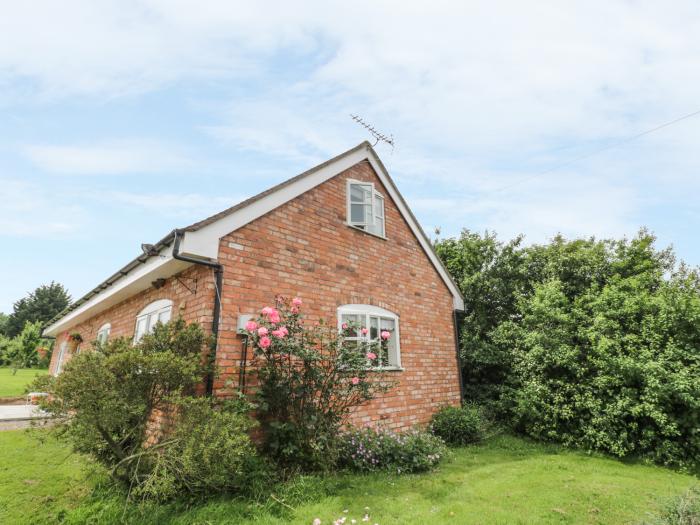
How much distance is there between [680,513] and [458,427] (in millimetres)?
4493

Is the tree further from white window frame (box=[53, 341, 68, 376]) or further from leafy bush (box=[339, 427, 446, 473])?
leafy bush (box=[339, 427, 446, 473])

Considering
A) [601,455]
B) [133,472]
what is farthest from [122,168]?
[601,455]

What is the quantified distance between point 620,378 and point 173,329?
8.34 meters

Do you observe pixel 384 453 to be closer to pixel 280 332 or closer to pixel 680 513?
pixel 280 332

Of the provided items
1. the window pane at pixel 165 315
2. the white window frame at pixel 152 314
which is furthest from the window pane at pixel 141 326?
the window pane at pixel 165 315

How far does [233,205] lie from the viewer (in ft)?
20.1

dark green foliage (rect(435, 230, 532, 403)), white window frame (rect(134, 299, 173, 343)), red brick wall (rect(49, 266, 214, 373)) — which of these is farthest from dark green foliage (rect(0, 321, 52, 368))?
dark green foliage (rect(435, 230, 532, 403))

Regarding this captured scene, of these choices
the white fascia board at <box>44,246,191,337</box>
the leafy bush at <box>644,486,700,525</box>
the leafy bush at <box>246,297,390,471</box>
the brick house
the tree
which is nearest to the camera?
the leafy bush at <box>644,486,700,525</box>

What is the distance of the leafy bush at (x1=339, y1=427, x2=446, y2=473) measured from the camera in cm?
579

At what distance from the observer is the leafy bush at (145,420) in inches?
→ 151

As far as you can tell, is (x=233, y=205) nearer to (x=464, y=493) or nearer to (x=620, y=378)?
(x=464, y=493)

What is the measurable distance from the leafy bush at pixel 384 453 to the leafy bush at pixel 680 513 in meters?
3.03

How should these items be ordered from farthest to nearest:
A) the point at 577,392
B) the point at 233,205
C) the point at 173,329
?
1. the point at 577,392
2. the point at 233,205
3. the point at 173,329

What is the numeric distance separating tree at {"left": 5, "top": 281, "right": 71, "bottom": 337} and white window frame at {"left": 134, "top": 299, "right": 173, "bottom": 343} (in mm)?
52363
